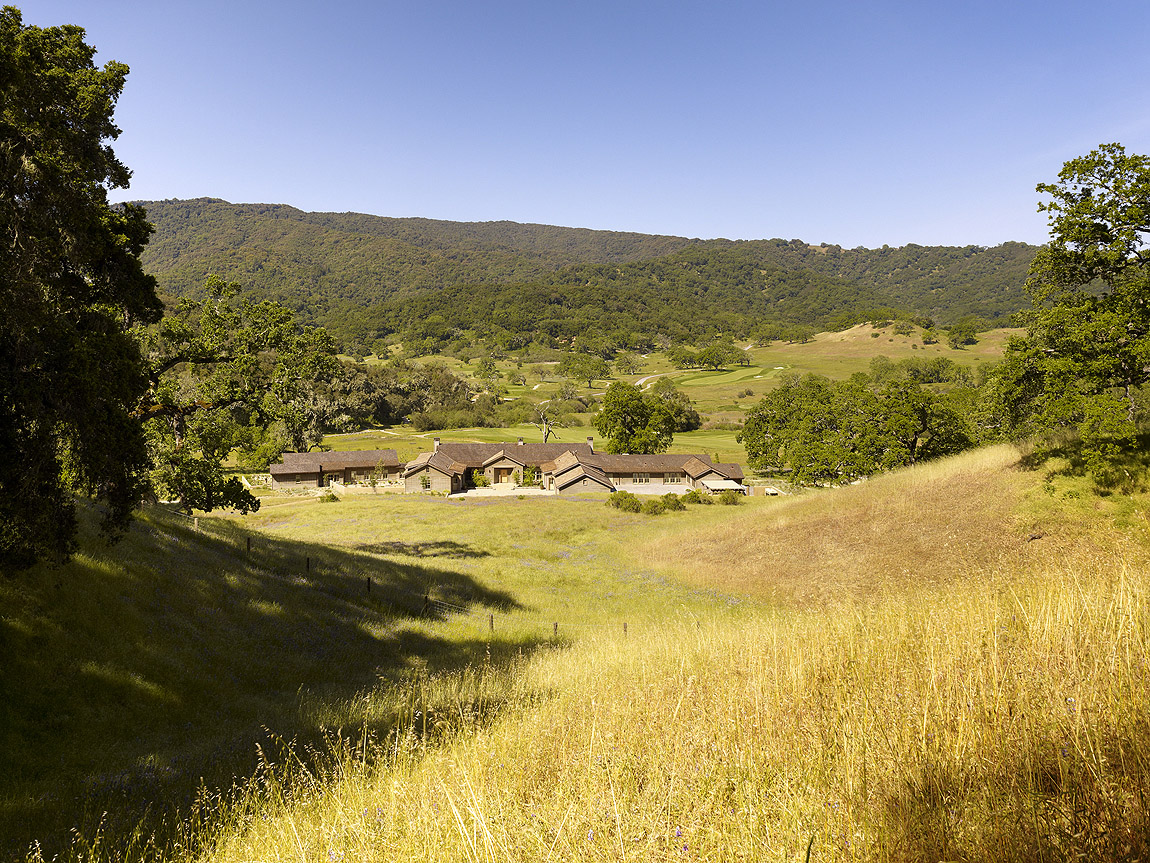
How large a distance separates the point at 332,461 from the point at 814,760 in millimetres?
92471

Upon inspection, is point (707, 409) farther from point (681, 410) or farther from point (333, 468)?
point (333, 468)

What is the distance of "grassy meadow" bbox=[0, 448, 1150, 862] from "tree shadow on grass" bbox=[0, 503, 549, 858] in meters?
0.07

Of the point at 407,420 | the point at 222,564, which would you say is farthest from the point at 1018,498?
the point at 407,420

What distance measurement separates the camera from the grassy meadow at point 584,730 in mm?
3362

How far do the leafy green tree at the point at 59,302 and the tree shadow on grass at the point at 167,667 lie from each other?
2.18m

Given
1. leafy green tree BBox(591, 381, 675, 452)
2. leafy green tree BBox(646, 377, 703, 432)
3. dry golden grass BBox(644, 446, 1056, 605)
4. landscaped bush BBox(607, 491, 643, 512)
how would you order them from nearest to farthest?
dry golden grass BBox(644, 446, 1056, 605) → landscaped bush BBox(607, 491, 643, 512) → leafy green tree BBox(591, 381, 675, 452) → leafy green tree BBox(646, 377, 703, 432)

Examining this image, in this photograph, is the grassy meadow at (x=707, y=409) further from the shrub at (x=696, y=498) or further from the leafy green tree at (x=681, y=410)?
the shrub at (x=696, y=498)

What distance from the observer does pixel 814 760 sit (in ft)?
13.9

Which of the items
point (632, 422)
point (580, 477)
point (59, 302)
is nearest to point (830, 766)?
point (59, 302)

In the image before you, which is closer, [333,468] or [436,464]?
[436,464]

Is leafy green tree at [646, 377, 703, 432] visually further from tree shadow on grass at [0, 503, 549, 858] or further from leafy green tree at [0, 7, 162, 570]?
leafy green tree at [0, 7, 162, 570]

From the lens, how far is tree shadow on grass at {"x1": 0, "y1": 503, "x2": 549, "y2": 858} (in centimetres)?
684

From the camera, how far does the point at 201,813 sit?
5.77m

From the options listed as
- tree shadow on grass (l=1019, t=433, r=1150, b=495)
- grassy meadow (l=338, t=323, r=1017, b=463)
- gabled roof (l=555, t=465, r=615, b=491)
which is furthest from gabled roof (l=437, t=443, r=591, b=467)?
tree shadow on grass (l=1019, t=433, r=1150, b=495)
